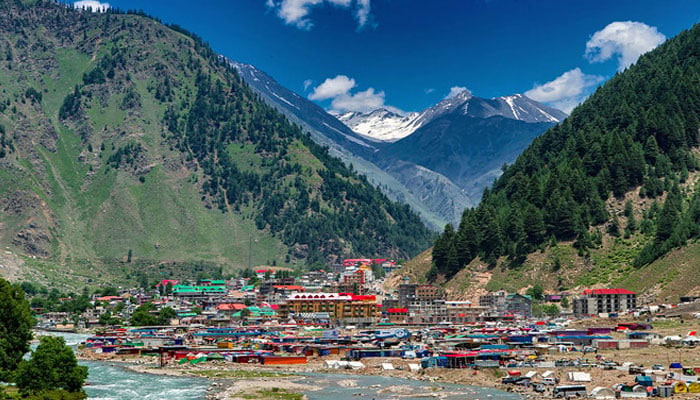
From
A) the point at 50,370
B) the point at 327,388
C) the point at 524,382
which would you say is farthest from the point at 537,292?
the point at 50,370

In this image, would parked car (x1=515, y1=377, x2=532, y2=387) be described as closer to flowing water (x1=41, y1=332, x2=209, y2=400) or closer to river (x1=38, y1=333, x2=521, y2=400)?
river (x1=38, y1=333, x2=521, y2=400)

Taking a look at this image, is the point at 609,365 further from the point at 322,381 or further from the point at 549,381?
the point at 322,381

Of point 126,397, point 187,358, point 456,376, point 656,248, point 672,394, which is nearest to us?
point 672,394

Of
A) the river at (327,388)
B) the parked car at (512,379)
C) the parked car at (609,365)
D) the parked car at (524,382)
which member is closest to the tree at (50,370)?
the river at (327,388)

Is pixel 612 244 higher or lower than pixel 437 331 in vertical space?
higher

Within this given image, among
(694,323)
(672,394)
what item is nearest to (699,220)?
(694,323)

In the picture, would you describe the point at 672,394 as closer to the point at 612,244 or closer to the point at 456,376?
the point at 456,376

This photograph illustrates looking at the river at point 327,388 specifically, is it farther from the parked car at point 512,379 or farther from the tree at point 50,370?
the tree at point 50,370
